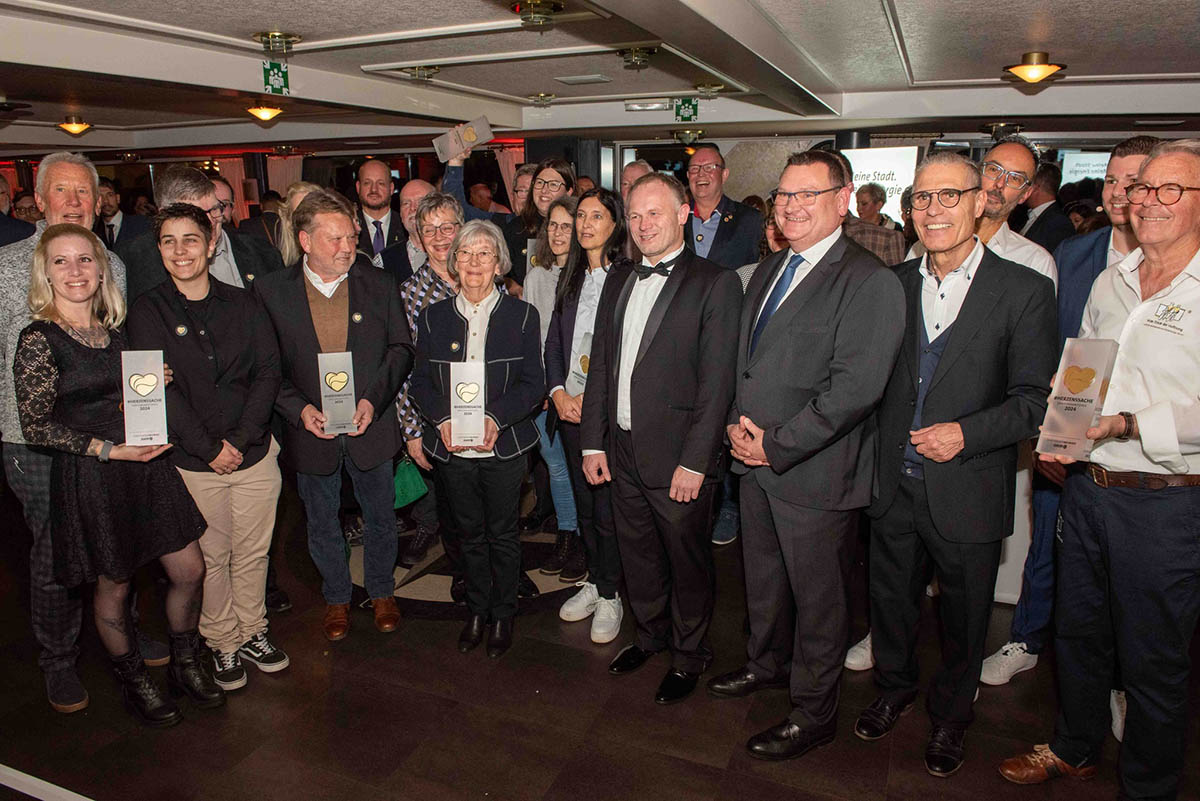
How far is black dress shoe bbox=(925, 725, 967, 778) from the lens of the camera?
2.29 metres

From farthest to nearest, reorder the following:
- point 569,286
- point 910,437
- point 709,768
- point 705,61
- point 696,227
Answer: point 705,61 < point 696,227 < point 569,286 < point 709,768 < point 910,437

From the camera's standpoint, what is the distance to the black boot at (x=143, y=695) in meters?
2.59

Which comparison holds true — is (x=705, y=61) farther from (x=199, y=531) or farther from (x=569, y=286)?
(x=199, y=531)

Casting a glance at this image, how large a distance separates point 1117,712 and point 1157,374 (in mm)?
1335

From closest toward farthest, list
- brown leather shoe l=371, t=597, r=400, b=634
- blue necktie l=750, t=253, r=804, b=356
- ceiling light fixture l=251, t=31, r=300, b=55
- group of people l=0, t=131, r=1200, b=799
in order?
1. group of people l=0, t=131, r=1200, b=799
2. blue necktie l=750, t=253, r=804, b=356
3. brown leather shoe l=371, t=597, r=400, b=634
4. ceiling light fixture l=251, t=31, r=300, b=55

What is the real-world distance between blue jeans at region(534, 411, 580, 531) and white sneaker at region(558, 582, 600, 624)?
395 millimetres

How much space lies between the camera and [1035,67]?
18.8ft

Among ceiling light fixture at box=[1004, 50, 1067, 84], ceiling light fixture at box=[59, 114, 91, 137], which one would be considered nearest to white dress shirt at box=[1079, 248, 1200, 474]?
ceiling light fixture at box=[1004, 50, 1067, 84]

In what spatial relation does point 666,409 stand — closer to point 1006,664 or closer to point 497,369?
point 497,369

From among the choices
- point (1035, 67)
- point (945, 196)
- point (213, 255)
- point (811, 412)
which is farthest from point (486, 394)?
point (1035, 67)

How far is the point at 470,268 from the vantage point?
277 cm

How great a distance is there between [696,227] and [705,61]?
1331 mm

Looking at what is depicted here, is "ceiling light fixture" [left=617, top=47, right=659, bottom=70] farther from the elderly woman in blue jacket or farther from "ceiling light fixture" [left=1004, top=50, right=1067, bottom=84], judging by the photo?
the elderly woman in blue jacket

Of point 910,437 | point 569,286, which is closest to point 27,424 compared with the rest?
point 569,286
